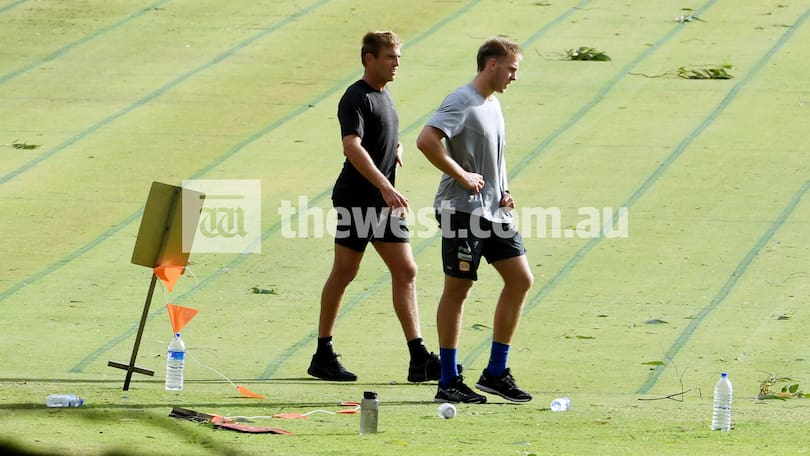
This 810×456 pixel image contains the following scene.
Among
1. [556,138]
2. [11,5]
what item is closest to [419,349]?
[556,138]

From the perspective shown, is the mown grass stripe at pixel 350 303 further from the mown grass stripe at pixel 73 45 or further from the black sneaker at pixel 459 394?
Result: the mown grass stripe at pixel 73 45

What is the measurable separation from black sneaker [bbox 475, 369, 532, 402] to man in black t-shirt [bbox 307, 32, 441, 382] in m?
0.44

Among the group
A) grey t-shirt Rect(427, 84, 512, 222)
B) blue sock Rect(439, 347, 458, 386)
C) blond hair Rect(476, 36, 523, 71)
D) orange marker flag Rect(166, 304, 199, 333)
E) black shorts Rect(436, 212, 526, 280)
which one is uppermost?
blond hair Rect(476, 36, 523, 71)

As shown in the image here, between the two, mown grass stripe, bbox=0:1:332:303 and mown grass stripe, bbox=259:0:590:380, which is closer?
mown grass stripe, bbox=259:0:590:380

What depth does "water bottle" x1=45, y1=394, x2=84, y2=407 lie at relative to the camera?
5.30 m

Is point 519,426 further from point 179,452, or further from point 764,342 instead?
point 764,342

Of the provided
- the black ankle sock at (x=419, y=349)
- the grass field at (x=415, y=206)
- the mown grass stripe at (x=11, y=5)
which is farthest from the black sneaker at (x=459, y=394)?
the mown grass stripe at (x=11, y=5)

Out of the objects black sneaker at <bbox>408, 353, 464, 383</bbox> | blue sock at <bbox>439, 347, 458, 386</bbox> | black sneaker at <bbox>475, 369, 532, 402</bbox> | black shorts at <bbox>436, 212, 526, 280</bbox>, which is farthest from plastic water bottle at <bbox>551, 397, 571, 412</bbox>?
black sneaker at <bbox>408, 353, 464, 383</bbox>

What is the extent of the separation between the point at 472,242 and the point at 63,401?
6.18ft

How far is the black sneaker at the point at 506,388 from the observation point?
581 cm

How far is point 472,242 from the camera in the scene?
5746mm

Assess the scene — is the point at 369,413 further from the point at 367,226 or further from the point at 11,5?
the point at 11,5

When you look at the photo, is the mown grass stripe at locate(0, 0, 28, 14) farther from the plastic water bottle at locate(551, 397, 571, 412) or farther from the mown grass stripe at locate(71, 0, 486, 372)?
the plastic water bottle at locate(551, 397, 571, 412)

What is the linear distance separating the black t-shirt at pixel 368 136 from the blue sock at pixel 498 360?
3.00ft
